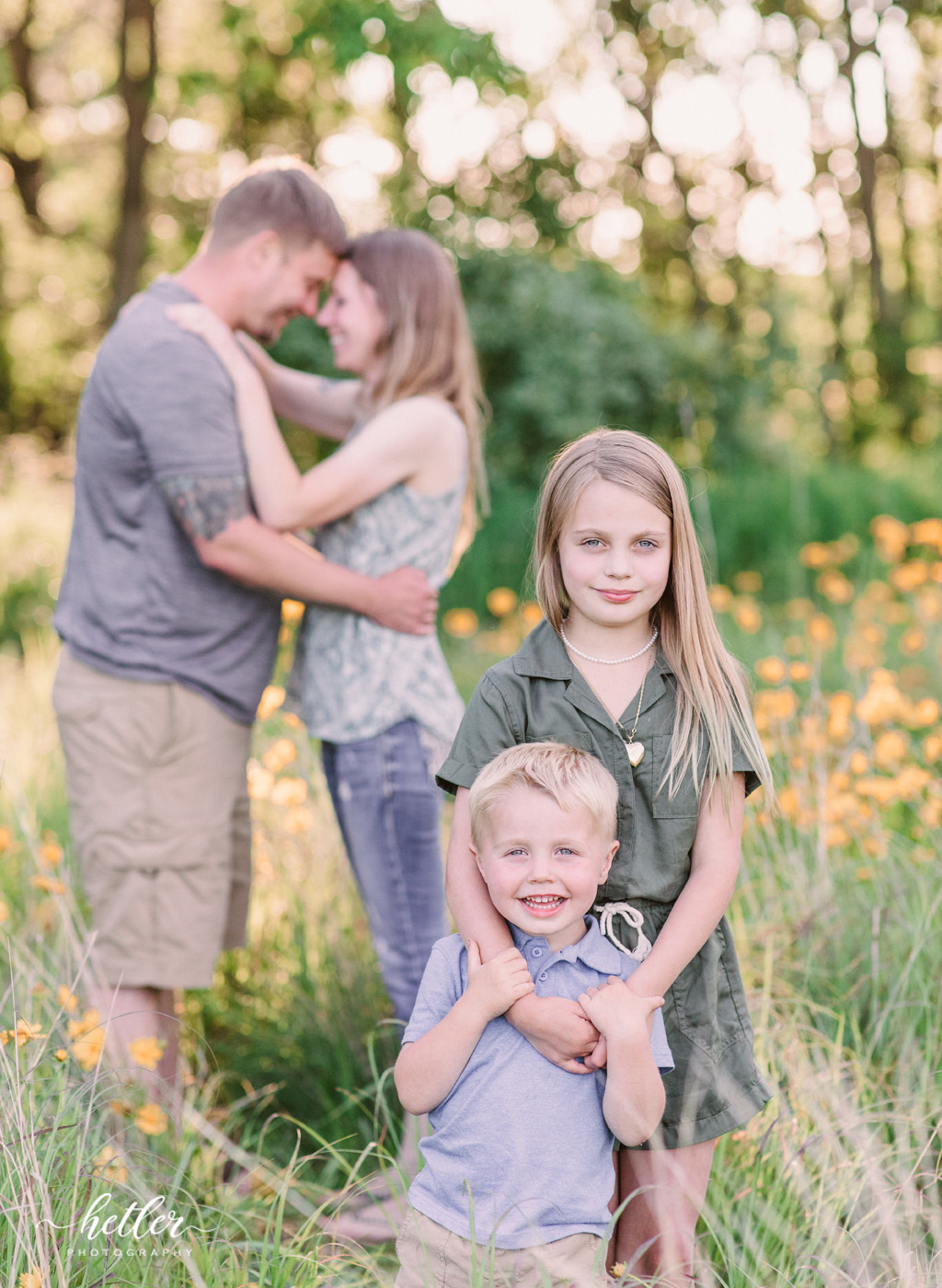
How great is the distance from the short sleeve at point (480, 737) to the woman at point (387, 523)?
76 centimetres

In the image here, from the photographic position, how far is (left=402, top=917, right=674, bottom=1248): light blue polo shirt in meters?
1.66

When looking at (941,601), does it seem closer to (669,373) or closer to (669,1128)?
(669,1128)

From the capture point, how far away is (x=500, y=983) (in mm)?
1677

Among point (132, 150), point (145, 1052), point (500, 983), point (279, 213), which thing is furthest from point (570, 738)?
point (132, 150)

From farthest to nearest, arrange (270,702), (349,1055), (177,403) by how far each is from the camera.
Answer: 1. (270,702)
2. (349,1055)
3. (177,403)

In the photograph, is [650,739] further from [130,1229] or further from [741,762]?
[130,1229]

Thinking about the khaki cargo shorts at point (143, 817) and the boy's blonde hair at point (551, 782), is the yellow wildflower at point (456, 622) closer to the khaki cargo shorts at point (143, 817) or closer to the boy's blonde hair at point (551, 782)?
the khaki cargo shorts at point (143, 817)

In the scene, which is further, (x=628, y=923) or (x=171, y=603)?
(x=171, y=603)

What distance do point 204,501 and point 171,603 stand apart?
26 centimetres

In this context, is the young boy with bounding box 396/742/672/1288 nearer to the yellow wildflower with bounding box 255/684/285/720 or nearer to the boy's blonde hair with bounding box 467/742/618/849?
the boy's blonde hair with bounding box 467/742/618/849

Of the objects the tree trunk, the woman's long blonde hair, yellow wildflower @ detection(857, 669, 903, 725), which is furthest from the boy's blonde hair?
the tree trunk

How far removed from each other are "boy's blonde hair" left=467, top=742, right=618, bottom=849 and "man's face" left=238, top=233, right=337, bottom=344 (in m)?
1.57

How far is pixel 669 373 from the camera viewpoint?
11117 millimetres

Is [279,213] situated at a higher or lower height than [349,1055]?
higher
